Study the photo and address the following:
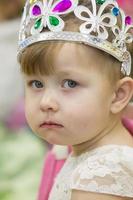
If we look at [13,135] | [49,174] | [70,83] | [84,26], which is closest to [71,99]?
[70,83]

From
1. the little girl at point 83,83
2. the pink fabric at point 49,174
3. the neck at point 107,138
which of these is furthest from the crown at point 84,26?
the pink fabric at point 49,174

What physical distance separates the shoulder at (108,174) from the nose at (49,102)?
0.12 m

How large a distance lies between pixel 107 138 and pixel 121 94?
0.09 meters

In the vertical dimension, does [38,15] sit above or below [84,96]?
above

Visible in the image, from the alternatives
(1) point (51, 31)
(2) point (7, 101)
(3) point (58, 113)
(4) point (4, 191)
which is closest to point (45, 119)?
(3) point (58, 113)

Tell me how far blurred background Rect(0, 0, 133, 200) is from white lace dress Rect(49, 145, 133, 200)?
0.97 meters

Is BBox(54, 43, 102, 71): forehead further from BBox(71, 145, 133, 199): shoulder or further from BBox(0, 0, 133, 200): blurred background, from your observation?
BBox(0, 0, 133, 200): blurred background

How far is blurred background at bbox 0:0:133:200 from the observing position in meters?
2.16

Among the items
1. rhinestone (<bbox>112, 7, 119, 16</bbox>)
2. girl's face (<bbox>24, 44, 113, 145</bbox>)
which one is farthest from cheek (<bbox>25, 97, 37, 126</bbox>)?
rhinestone (<bbox>112, 7, 119, 16</bbox>)

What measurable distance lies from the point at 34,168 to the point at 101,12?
4.10ft

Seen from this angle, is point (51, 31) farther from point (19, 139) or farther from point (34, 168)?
point (19, 139)

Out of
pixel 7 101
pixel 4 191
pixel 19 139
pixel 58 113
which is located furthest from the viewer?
pixel 7 101

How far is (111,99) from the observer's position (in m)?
1.09

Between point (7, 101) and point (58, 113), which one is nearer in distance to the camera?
point (58, 113)
